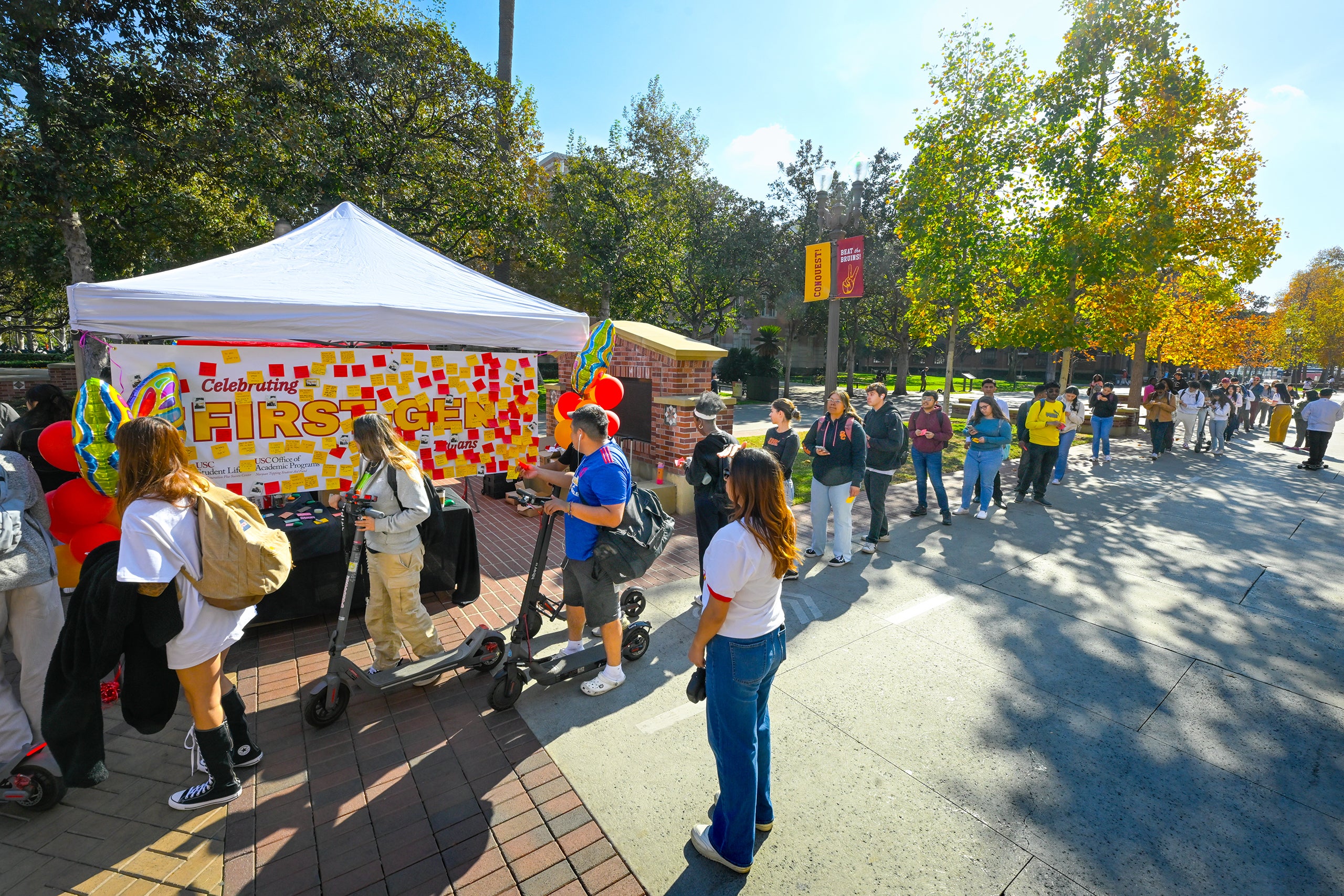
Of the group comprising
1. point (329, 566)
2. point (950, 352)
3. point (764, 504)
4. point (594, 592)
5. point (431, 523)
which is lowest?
point (329, 566)

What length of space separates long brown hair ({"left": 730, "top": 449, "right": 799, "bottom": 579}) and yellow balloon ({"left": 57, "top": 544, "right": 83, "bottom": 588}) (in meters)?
4.05

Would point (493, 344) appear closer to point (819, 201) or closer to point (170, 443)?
point (170, 443)

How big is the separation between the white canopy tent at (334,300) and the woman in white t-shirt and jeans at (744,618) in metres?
3.05

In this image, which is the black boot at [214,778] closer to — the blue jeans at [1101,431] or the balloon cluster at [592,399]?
the balloon cluster at [592,399]

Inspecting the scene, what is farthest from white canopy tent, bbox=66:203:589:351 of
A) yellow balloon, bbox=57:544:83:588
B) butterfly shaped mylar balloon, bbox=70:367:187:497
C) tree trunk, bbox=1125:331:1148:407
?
tree trunk, bbox=1125:331:1148:407

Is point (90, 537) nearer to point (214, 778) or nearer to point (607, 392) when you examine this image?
point (214, 778)

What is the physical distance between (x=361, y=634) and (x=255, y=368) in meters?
2.08

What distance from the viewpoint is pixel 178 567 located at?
250 cm

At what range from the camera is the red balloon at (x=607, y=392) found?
4.87 metres

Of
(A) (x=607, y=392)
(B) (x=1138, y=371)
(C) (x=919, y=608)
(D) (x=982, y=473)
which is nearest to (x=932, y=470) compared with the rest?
(D) (x=982, y=473)

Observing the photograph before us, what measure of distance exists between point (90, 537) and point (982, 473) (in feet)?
28.4

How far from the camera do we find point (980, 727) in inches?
138

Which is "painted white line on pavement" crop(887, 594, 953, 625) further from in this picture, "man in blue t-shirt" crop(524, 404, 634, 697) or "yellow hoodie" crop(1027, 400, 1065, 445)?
"yellow hoodie" crop(1027, 400, 1065, 445)

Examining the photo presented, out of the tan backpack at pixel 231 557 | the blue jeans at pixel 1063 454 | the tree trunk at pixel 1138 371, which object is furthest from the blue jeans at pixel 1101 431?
the tan backpack at pixel 231 557
